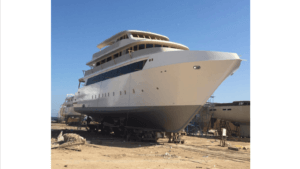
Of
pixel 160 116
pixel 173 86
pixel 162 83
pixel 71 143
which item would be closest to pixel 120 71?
pixel 162 83

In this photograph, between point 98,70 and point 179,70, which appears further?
point 98,70

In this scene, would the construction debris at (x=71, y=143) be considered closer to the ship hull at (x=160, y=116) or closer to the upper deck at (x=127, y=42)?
the ship hull at (x=160, y=116)

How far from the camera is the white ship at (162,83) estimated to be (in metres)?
9.11

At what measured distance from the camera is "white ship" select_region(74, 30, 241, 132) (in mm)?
9109

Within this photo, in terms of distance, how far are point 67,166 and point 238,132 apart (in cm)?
1640

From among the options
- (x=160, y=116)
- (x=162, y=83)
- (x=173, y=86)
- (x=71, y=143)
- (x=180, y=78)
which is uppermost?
(x=180, y=78)

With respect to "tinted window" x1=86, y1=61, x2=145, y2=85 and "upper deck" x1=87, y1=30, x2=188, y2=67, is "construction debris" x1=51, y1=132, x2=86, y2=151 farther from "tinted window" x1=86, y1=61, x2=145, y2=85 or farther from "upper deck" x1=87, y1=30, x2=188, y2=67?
"upper deck" x1=87, y1=30, x2=188, y2=67

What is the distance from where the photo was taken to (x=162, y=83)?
9688 mm

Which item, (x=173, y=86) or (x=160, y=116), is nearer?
(x=173, y=86)

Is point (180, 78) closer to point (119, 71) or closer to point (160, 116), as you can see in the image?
point (160, 116)

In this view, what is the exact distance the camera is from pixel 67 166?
533 centimetres

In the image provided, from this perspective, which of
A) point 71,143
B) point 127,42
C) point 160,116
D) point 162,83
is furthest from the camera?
point 127,42
